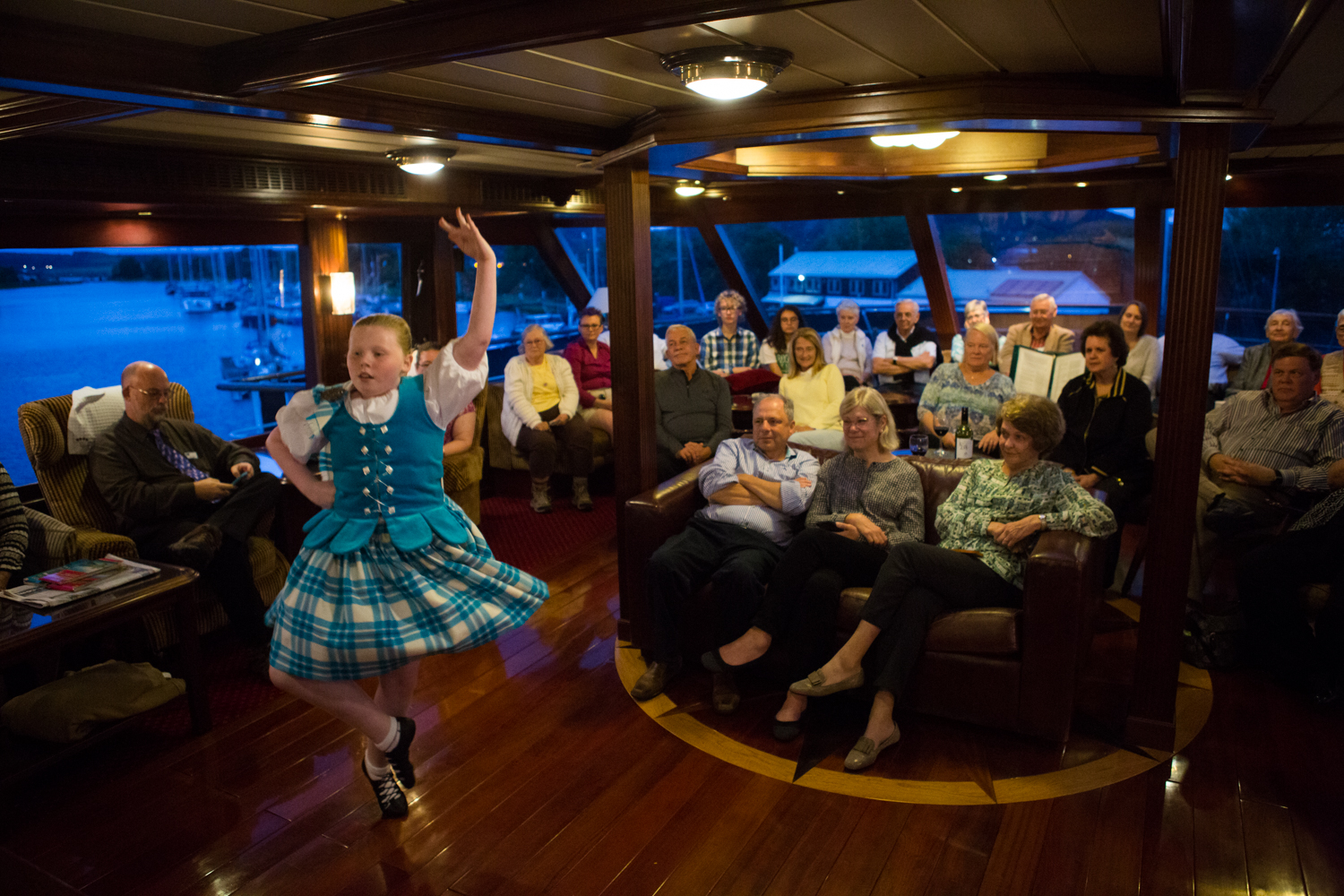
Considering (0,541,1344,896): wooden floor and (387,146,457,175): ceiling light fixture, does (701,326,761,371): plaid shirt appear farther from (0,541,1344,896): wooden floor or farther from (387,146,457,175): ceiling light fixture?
(0,541,1344,896): wooden floor

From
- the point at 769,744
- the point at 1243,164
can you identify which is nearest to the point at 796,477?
the point at 769,744

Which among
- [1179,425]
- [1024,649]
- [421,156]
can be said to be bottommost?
[1024,649]

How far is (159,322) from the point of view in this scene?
6055mm

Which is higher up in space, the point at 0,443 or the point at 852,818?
the point at 0,443

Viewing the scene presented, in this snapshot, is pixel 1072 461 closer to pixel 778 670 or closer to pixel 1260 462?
pixel 1260 462

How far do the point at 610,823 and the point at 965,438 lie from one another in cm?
251

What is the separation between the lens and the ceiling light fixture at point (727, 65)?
2473mm

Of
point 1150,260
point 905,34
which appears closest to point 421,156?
point 905,34

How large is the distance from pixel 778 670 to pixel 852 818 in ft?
2.55

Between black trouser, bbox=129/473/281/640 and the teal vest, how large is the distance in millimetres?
1604

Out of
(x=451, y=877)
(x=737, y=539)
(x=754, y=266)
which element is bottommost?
(x=451, y=877)

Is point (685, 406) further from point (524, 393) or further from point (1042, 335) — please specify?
point (1042, 335)

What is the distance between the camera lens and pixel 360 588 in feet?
8.09

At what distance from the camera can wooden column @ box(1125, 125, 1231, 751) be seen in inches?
110
